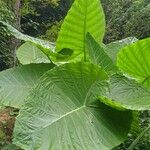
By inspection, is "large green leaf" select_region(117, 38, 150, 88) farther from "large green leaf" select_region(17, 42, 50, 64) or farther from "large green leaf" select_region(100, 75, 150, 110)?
"large green leaf" select_region(17, 42, 50, 64)

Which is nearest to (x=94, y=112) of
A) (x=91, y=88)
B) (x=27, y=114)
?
(x=91, y=88)

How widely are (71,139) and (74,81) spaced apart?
0.67 feet

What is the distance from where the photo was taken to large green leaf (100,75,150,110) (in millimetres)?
1211

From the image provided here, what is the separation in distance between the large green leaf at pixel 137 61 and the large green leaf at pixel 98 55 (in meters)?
0.03

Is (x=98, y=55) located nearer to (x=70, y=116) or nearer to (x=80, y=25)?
(x=80, y=25)

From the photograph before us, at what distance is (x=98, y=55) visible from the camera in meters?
1.33

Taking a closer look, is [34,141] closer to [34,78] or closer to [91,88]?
[91,88]

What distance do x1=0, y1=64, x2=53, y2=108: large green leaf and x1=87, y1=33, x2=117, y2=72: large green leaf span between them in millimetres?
205

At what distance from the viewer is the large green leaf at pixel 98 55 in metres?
1.30

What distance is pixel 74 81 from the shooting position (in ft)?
4.20

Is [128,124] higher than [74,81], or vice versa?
[74,81]

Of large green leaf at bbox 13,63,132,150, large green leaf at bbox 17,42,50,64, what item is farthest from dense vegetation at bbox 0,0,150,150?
large green leaf at bbox 17,42,50,64

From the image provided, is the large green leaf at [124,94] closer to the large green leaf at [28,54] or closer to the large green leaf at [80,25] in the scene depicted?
the large green leaf at [80,25]

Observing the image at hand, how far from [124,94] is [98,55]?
0.51 ft
